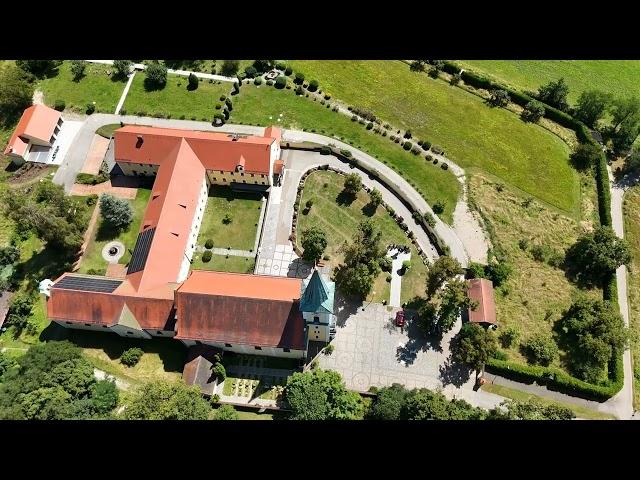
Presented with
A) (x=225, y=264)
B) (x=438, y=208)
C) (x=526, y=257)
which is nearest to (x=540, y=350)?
(x=526, y=257)

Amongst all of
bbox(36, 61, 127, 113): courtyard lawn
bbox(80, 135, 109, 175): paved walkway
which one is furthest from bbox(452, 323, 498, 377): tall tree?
bbox(36, 61, 127, 113): courtyard lawn

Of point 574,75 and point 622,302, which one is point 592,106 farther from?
point 622,302

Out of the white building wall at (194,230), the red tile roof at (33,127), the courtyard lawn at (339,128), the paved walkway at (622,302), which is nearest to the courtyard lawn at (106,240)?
the white building wall at (194,230)

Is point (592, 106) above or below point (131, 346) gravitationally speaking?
above

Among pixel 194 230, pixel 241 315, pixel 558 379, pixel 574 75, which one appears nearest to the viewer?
pixel 241 315

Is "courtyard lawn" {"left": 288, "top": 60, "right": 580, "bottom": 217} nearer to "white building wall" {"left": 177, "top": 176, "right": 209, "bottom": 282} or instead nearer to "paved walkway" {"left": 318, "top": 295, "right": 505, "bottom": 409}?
"paved walkway" {"left": 318, "top": 295, "right": 505, "bottom": 409}

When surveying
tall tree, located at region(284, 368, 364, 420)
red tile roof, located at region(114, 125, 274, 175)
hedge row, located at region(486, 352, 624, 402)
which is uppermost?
red tile roof, located at region(114, 125, 274, 175)
